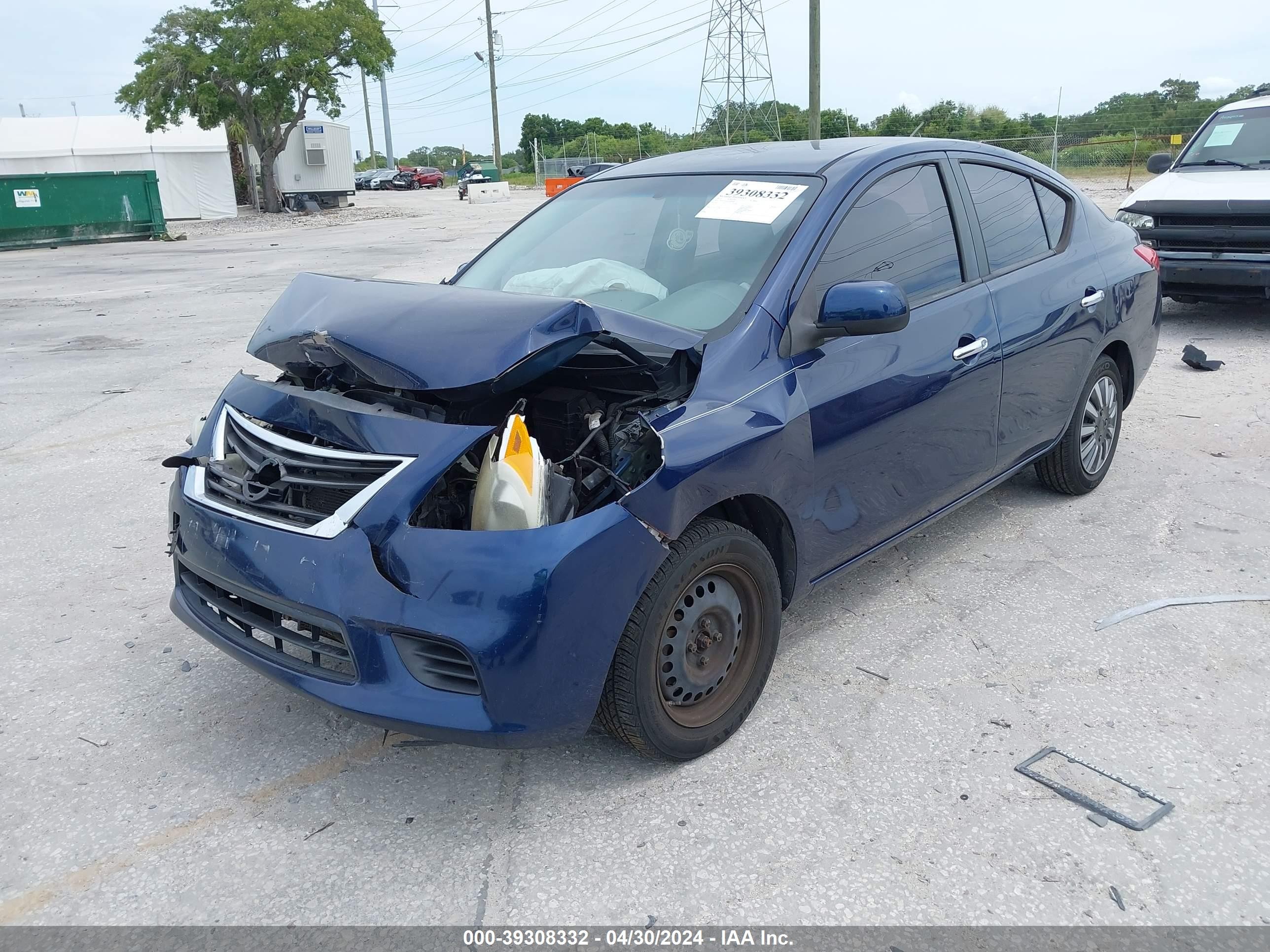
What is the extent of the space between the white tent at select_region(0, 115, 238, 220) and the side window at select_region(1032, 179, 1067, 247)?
119 feet

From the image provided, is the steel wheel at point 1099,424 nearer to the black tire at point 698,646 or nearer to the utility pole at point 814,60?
the black tire at point 698,646

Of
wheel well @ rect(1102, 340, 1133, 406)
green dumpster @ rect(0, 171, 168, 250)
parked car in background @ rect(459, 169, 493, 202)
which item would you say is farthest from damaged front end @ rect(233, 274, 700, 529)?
parked car in background @ rect(459, 169, 493, 202)

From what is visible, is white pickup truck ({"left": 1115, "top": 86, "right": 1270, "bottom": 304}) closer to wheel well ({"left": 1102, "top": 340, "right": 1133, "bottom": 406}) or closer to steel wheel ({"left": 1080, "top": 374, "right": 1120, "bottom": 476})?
wheel well ({"left": 1102, "top": 340, "right": 1133, "bottom": 406})

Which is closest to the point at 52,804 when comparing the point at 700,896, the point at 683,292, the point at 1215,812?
the point at 700,896

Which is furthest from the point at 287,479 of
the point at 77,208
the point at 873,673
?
the point at 77,208

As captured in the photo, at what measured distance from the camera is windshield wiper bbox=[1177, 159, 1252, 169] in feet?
29.9

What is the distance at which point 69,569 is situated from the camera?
4.41 m

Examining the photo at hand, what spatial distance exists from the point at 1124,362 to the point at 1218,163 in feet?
18.9

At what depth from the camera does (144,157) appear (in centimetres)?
3506

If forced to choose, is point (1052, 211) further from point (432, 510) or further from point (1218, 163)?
point (1218, 163)

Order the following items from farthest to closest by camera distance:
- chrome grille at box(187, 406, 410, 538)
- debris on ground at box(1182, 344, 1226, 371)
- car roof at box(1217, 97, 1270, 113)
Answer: car roof at box(1217, 97, 1270, 113) < debris on ground at box(1182, 344, 1226, 371) < chrome grille at box(187, 406, 410, 538)

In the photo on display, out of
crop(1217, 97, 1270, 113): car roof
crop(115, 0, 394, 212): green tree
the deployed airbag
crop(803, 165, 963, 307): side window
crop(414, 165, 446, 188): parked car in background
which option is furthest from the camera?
crop(414, 165, 446, 188): parked car in background

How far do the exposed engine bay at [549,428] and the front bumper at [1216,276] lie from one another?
22.9ft

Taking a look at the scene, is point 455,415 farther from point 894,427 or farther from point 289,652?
point 894,427
